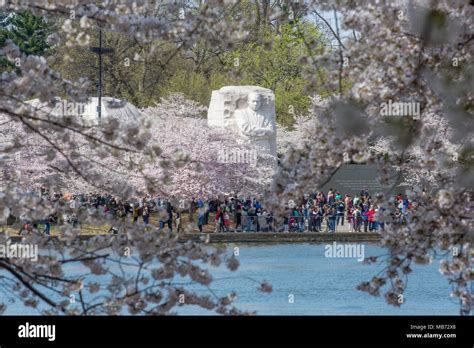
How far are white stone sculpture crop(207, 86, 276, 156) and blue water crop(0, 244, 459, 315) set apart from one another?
8.39m

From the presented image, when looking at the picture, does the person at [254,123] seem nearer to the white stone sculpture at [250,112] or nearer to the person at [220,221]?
the white stone sculpture at [250,112]

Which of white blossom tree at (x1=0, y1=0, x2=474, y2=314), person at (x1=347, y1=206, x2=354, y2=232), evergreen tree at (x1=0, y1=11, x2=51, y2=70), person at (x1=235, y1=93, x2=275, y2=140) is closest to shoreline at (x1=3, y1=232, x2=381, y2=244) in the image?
person at (x1=347, y1=206, x2=354, y2=232)

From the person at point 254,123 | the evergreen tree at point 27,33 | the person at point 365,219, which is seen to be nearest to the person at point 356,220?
the person at point 365,219

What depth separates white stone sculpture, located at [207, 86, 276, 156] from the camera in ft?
178

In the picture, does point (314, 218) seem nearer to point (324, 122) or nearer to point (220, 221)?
point (220, 221)

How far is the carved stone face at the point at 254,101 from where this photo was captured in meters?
53.8

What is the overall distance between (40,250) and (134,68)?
57.3 m

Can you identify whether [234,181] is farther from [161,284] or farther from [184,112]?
[161,284]

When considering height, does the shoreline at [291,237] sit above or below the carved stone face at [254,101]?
below

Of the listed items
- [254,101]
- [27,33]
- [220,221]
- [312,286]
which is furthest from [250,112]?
[312,286]

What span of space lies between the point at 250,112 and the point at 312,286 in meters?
19.2

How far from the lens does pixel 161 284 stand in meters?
9.38

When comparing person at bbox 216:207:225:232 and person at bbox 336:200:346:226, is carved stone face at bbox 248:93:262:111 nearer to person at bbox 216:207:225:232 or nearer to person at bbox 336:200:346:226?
person at bbox 336:200:346:226
